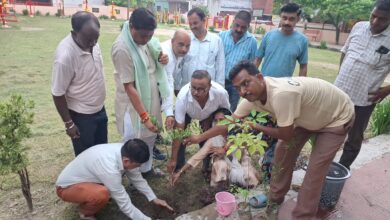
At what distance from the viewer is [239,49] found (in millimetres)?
3857

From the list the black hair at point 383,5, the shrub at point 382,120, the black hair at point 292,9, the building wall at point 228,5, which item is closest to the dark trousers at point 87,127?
the black hair at point 292,9

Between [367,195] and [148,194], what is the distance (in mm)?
2221

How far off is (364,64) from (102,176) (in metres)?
2.66

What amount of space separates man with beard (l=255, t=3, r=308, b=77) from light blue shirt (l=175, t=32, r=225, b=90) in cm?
47

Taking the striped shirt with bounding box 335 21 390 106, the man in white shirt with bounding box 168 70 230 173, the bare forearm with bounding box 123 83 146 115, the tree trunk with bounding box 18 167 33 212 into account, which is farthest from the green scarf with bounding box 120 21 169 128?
the striped shirt with bounding box 335 21 390 106

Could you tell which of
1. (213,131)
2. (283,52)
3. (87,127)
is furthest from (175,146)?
(283,52)

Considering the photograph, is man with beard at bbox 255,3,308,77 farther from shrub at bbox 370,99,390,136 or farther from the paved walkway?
shrub at bbox 370,99,390,136

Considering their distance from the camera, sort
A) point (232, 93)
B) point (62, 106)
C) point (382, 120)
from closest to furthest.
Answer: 1. point (62, 106)
2. point (232, 93)
3. point (382, 120)

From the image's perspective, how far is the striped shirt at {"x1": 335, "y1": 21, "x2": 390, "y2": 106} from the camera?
2895mm

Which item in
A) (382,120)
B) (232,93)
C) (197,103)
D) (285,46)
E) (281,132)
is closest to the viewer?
(281,132)

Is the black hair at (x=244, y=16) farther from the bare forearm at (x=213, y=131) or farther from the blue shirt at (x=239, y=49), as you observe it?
the bare forearm at (x=213, y=131)

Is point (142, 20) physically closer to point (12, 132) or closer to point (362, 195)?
point (12, 132)

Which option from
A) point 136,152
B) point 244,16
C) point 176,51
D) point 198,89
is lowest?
point 136,152

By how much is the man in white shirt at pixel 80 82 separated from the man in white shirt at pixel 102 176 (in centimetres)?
35
